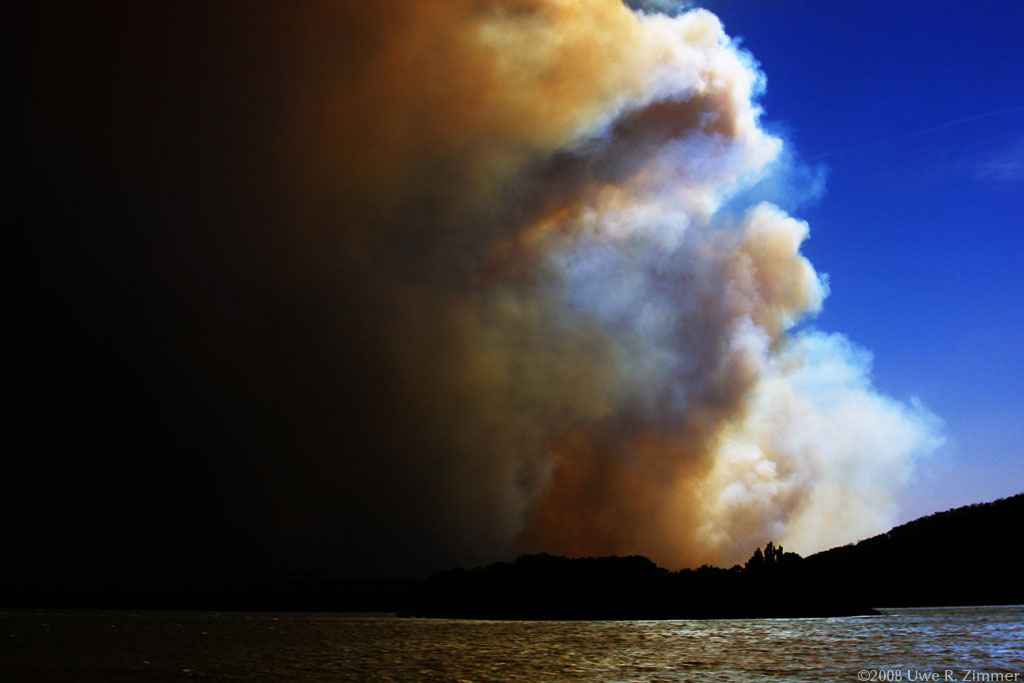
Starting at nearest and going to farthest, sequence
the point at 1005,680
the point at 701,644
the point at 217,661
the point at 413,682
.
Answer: the point at 1005,680 < the point at 413,682 < the point at 217,661 < the point at 701,644

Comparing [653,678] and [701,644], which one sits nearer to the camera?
[653,678]

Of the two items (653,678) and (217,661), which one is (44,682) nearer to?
(217,661)

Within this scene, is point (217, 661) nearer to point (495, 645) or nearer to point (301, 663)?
point (301, 663)

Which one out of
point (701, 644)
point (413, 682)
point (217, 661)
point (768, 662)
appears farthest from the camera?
point (701, 644)

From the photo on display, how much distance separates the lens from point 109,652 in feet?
428

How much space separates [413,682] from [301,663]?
36.0 m

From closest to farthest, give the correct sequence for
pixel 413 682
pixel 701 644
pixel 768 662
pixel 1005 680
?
pixel 1005 680, pixel 413 682, pixel 768 662, pixel 701 644

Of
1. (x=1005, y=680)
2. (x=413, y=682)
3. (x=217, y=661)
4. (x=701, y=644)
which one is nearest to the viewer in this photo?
(x=1005, y=680)

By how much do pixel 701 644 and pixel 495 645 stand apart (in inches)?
1349

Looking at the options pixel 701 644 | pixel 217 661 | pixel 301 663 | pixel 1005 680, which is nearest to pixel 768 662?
pixel 1005 680

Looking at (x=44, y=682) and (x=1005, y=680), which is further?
(x=44, y=682)

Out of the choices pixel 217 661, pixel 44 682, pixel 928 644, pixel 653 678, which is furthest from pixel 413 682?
pixel 928 644

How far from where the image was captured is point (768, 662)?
99875 mm

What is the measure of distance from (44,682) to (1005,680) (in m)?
80.8
